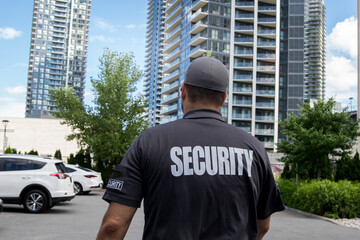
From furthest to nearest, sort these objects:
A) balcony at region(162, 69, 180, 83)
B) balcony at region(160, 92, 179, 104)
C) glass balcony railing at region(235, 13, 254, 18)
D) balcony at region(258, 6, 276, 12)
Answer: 1. balcony at region(162, 69, 180, 83)
2. balcony at region(160, 92, 179, 104)
3. glass balcony railing at region(235, 13, 254, 18)
4. balcony at region(258, 6, 276, 12)

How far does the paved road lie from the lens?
9055 mm

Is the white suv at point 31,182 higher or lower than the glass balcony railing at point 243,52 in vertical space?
lower

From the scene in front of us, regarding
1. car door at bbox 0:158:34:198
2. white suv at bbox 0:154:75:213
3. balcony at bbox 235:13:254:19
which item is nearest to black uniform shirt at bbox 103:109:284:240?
white suv at bbox 0:154:75:213

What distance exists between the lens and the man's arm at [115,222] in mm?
1885

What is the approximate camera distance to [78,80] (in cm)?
17138

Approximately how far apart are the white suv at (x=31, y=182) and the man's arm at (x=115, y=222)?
11.6 meters

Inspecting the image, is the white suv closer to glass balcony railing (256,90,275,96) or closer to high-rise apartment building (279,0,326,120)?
glass balcony railing (256,90,275,96)

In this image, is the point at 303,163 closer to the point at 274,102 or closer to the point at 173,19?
the point at 274,102

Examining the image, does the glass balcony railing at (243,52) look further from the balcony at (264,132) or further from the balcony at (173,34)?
the balcony at (173,34)

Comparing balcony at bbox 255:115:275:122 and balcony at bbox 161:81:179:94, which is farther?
balcony at bbox 161:81:179:94

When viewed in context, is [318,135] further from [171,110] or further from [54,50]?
[54,50]

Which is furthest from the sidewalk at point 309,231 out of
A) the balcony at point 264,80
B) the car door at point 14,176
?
the balcony at point 264,80

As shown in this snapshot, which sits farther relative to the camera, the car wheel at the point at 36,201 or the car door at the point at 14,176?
the car wheel at the point at 36,201

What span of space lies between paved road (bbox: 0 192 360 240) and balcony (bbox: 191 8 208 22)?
73.0m
